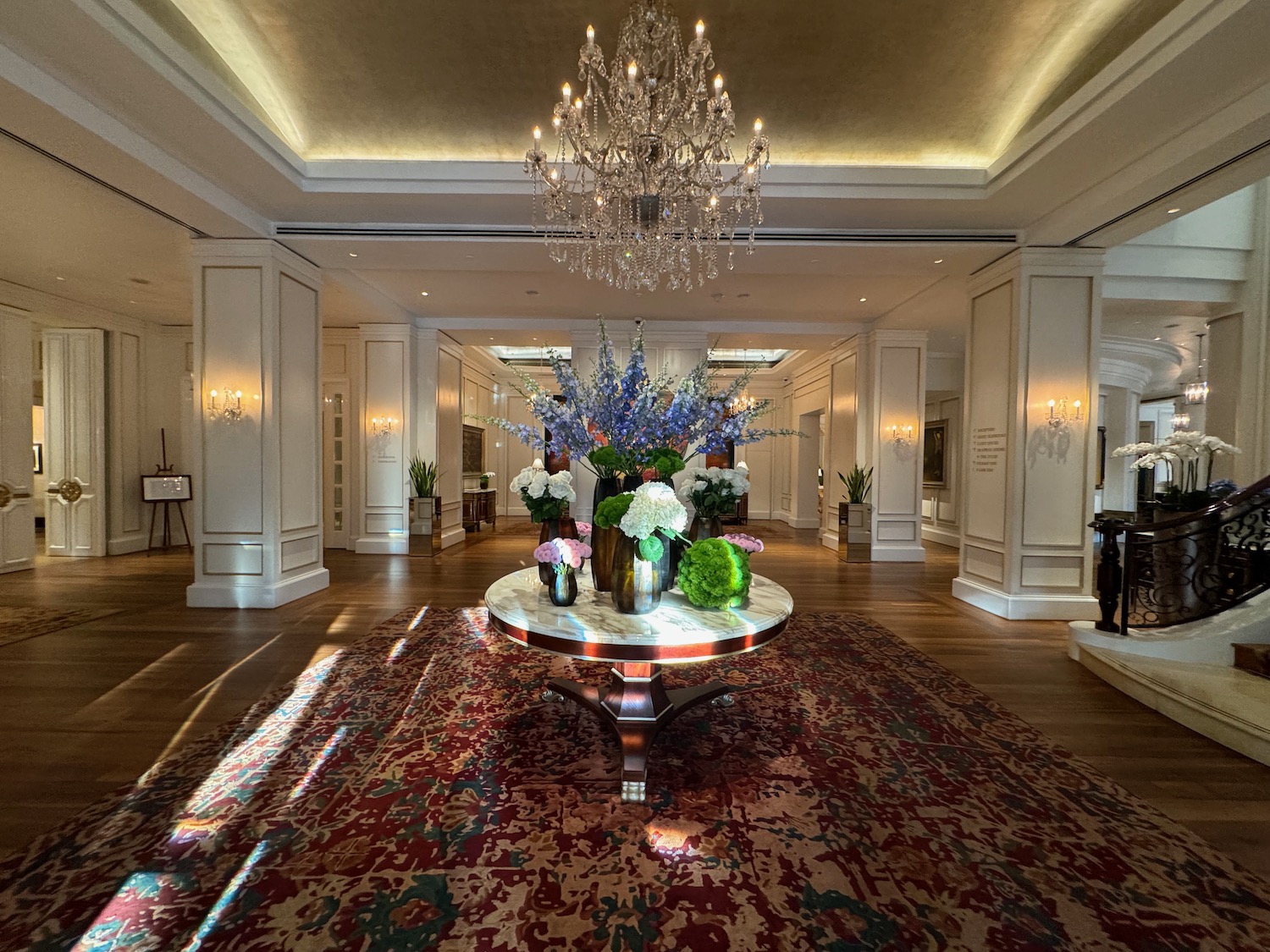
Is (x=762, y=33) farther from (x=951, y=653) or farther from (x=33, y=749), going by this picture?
(x=33, y=749)

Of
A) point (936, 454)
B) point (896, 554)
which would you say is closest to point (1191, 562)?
point (896, 554)

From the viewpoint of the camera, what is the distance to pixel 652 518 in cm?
205

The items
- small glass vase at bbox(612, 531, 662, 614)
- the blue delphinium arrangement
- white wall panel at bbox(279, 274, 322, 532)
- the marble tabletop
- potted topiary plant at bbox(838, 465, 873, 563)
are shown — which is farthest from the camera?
potted topiary plant at bbox(838, 465, 873, 563)

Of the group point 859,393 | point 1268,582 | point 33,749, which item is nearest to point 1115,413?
point 859,393

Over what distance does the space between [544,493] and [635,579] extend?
664 millimetres

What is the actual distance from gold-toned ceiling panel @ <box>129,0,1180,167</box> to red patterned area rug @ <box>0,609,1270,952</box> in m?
4.06

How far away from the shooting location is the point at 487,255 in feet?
17.4

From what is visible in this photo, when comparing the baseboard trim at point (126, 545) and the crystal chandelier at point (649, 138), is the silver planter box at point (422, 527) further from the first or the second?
the crystal chandelier at point (649, 138)

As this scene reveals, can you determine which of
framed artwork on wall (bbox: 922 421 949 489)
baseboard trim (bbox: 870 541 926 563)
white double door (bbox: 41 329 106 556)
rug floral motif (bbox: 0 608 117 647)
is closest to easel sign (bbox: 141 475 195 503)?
white double door (bbox: 41 329 106 556)

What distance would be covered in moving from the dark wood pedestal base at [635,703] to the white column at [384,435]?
6.14 metres

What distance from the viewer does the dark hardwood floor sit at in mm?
2301

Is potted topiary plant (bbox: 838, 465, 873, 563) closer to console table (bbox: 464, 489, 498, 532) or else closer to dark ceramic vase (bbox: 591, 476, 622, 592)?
dark ceramic vase (bbox: 591, 476, 622, 592)

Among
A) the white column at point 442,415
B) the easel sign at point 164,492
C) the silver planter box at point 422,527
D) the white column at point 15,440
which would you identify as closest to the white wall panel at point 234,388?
the silver planter box at point 422,527

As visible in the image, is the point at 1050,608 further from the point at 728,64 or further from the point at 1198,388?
the point at 1198,388
